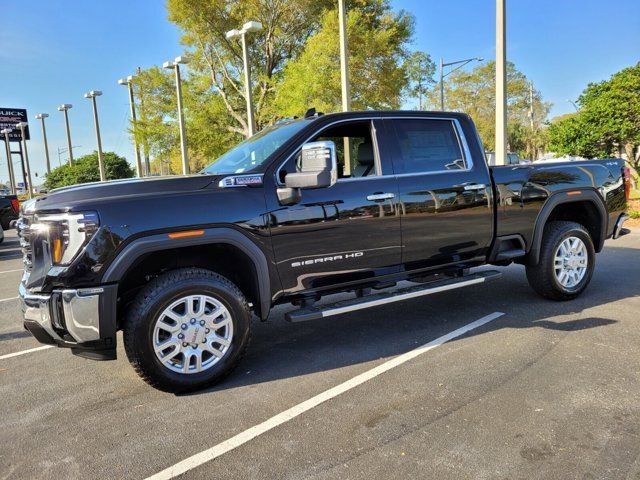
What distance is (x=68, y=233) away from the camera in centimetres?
328

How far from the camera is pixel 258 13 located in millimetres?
26125

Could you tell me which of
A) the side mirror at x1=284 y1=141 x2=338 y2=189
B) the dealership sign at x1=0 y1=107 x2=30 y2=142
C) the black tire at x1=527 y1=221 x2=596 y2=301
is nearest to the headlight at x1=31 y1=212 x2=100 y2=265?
the side mirror at x1=284 y1=141 x2=338 y2=189

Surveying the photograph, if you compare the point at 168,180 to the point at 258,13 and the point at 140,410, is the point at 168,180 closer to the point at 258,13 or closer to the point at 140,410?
the point at 140,410

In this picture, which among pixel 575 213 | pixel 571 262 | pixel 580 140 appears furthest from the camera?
pixel 580 140

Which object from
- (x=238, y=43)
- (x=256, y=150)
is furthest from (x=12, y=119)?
(x=256, y=150)

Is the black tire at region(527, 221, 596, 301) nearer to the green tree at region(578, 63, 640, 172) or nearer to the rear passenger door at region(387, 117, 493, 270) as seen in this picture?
the rear passenger door at region(387, 117, 493, 270)

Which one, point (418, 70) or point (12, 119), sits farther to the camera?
point (12, 119)

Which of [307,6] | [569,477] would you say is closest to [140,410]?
[569,477]

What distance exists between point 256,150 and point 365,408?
2313 mm

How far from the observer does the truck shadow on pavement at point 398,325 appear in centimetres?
→ 412

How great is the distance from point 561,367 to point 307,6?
25171 mm

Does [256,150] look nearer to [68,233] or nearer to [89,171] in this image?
[68,233]

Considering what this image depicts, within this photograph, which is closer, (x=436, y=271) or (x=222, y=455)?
(x=222, y=455)

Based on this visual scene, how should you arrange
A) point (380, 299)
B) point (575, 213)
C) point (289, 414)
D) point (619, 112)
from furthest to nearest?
point (619, 112)
point (575, 213)
point (380, 299)
point (289, 414)
